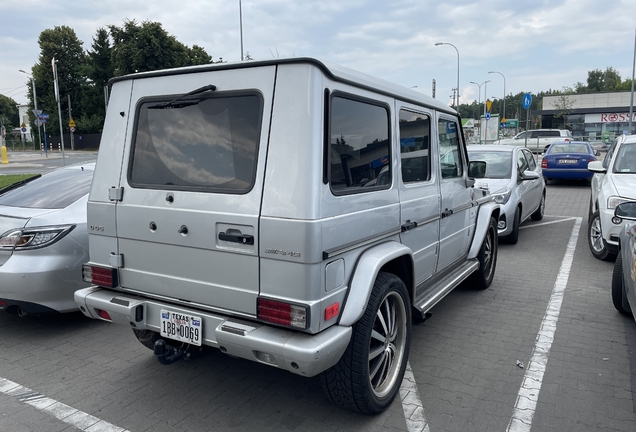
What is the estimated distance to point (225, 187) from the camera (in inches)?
116

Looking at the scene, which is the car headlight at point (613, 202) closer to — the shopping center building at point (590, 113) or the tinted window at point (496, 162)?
the tinted window at point (496, 162)

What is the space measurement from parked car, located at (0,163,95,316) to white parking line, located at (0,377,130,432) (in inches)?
28.7

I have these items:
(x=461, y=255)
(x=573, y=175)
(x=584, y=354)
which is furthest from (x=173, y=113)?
(x=573, y=175)

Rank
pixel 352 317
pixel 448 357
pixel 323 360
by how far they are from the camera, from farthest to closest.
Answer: pixel 448 357, pixel 352 317, pixel 323 360

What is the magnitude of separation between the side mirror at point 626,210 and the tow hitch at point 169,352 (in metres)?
4.50

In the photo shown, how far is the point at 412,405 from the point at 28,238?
3441 mm

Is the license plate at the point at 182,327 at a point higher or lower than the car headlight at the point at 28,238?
lower

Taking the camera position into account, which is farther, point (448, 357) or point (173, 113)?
point (448, 357)

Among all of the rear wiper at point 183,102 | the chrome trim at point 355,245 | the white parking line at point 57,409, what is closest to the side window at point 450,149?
the chrome trim at point 355,245

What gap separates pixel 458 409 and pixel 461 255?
213 cm

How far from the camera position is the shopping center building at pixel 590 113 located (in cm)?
5328

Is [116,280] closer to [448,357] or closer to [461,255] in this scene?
[448,357]

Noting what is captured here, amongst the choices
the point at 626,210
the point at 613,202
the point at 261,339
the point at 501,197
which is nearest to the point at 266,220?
the point at 261,339

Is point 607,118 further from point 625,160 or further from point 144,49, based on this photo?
point 625,160
